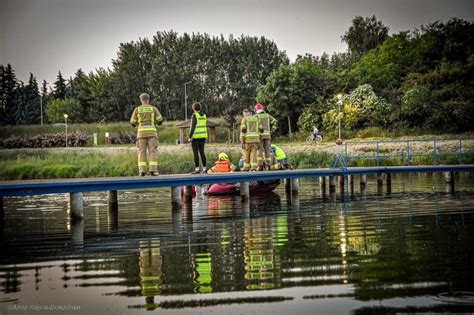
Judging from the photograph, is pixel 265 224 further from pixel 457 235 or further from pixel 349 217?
pixel 457 235

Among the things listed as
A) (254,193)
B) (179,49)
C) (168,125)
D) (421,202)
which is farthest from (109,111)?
(421,202)

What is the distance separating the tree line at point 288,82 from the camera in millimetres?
53781

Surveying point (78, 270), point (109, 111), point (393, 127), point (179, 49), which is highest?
point (179, 49)

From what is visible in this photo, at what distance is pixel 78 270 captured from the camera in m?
9.76

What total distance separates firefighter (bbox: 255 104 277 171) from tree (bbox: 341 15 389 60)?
2572 inches

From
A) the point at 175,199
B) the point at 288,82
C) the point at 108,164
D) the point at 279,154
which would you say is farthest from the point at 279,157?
the point at 288,82

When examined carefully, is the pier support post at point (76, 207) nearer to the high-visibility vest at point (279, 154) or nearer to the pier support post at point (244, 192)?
the pier support post at point (244, 192)

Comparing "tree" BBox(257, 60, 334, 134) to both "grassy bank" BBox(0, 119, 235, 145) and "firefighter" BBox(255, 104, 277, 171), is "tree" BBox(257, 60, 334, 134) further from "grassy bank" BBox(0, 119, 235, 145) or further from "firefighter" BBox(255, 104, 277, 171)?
"firefighter" BBox(255, 104, 277, 171)

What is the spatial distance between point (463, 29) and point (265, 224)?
5554 centimetres

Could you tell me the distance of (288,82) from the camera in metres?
62.1

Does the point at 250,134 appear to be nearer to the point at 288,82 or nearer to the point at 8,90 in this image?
the point at 288,82

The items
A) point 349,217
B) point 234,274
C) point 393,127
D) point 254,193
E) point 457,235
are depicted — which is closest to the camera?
point 234,274

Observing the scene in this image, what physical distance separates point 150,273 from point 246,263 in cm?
135

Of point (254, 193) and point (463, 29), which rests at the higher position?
point (463, 29)
